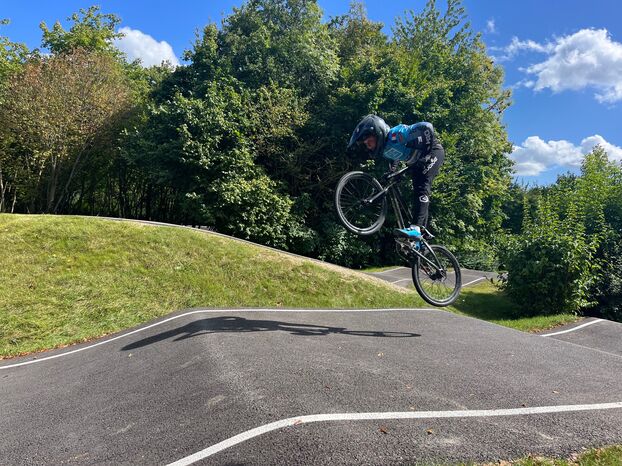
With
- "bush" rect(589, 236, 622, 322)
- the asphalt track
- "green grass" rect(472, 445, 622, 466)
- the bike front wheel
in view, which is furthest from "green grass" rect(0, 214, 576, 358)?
"green grass" rect(472, 445, 622, 466)

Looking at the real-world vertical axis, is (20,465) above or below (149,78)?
below

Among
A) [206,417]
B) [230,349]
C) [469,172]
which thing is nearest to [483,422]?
[206,417]

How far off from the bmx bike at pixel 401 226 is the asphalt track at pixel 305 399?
3.31 feet

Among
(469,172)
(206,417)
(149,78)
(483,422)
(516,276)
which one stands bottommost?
(206,417)

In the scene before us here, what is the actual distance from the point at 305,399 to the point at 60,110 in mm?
18892

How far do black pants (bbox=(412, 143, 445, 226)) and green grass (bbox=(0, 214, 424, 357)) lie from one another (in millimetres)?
5648

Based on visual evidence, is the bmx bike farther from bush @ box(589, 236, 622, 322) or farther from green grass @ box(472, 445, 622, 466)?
bush @ box(589, 236, 622, 322)

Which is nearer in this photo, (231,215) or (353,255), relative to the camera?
(231,215)

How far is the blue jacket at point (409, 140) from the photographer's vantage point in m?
5.81

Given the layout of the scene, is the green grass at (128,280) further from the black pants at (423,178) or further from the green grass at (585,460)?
the green grass at (585,460)

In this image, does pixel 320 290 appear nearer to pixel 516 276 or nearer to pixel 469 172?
pixel 516 276

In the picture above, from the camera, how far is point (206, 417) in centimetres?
366

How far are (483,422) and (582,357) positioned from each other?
3.83 m

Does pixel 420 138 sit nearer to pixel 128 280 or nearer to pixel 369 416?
pixel 369 416
